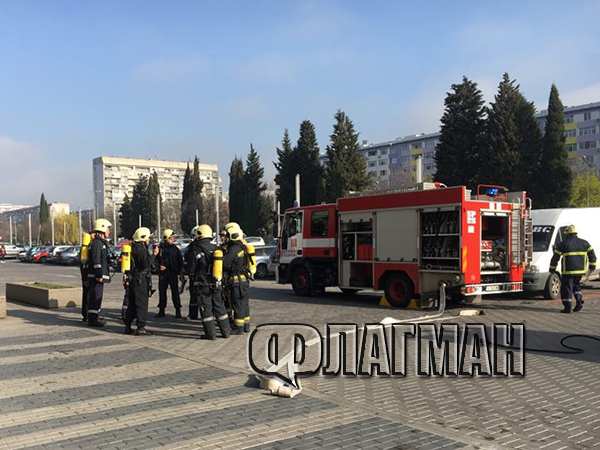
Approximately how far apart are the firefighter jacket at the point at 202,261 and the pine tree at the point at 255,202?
189ft

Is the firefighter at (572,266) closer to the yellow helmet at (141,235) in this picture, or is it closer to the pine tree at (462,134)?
the yellow helmet at (141,235)

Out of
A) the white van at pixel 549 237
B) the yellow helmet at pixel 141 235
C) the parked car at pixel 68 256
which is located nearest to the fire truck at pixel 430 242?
the white van at pixel 549 237

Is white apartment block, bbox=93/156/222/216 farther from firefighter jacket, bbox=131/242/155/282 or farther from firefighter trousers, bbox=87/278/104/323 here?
firefighter jacket, bbox=131/242/155/282

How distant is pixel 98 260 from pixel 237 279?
10.5ft

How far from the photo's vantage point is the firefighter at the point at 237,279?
32.8ft

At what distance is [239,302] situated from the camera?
10062 mm

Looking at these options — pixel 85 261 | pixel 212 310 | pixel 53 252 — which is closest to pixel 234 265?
pixel 212 310

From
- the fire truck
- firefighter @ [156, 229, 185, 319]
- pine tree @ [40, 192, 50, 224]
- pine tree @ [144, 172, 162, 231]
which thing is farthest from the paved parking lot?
pine tree @ [40, 192, 50, 224]

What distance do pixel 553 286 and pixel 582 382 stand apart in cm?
899

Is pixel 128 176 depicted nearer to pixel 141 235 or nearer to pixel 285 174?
pixel 285 174

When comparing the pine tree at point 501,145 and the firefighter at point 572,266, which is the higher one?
the pine tree at point 501,145

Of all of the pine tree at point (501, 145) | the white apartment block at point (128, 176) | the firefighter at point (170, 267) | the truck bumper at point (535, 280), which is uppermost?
the white apartment block at point (128, 176)

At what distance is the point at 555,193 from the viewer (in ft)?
144

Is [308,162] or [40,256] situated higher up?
[308,162]
